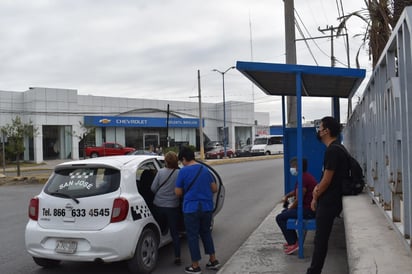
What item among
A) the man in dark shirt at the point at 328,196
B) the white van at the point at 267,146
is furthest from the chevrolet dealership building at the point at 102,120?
the man in dark shirt at the point at 328,196

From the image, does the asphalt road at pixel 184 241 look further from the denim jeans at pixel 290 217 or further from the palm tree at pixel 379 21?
the palm tree at pixel 379 21

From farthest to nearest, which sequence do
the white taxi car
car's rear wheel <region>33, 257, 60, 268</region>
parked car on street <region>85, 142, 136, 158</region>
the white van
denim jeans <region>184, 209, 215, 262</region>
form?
the white van
parked car on street <region>85, 142, 136, 158</region>
car's rear wheel <region>33, 257, 60, 268</region>
denim jeans <region>184, 209, 215, 262</region>
the white taxi car

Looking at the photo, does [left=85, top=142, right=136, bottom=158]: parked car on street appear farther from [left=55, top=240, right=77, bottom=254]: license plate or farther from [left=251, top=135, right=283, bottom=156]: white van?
[left=55, top=240, right=77, bottom=254]: license plate

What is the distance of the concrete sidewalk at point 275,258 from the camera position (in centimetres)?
601

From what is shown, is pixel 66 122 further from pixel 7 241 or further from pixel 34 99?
pixel 7 241

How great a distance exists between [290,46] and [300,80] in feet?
20.4

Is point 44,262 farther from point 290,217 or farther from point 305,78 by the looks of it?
point 305,78

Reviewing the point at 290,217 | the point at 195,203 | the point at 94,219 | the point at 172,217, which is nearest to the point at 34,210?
the point at 94,219

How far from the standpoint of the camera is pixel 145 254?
6.25m

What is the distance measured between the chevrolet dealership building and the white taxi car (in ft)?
102

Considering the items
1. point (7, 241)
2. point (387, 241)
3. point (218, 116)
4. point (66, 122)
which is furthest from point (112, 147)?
point (387, 241)

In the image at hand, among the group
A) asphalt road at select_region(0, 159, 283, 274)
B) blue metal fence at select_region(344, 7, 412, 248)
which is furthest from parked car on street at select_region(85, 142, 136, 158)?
blue metal fence at select_region(344, 7, 412, 248)

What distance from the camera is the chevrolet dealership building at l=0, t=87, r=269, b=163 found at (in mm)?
43531

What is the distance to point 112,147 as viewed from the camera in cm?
4203
